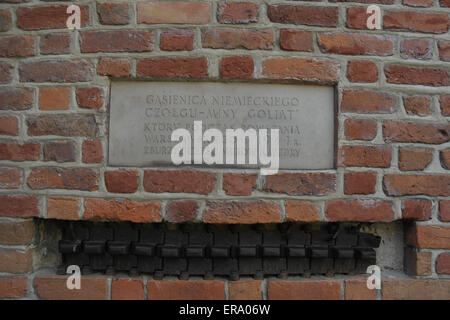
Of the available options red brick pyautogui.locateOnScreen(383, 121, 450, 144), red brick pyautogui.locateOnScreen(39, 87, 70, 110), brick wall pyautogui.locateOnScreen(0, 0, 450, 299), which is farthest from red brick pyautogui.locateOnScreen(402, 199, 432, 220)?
red brick pyautogui.locateOnScreen(39, 87, 70, 110)

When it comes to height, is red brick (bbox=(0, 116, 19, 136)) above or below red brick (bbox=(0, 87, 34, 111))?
below

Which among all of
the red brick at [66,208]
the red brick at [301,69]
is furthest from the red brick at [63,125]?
the red brick at [301,69]

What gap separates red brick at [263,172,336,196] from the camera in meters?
1.35

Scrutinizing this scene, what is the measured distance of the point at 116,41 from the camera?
136 centimetres

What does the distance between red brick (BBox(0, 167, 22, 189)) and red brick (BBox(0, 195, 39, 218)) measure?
4cm

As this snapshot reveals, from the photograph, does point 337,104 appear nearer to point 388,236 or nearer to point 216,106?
point 216,106

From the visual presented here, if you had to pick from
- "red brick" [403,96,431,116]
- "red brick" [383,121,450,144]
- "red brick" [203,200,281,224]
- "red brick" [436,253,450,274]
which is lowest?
"red brick" [436,253,450,274]

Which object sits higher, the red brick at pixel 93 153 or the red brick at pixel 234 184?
the red brick at pixel 93 153

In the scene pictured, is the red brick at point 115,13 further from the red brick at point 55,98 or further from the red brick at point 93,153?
the red brick at point 93,153

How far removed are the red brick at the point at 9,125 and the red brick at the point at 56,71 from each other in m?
0.17

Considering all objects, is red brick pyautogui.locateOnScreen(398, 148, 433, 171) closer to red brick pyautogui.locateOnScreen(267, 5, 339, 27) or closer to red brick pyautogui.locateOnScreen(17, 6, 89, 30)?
red brick pyautogui.locateOnScreen(267, 5, 339, 27)

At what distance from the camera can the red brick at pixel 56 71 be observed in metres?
1.36

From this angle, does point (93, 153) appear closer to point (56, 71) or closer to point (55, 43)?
point (56, 71)

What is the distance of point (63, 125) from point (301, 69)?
98 centimetres
